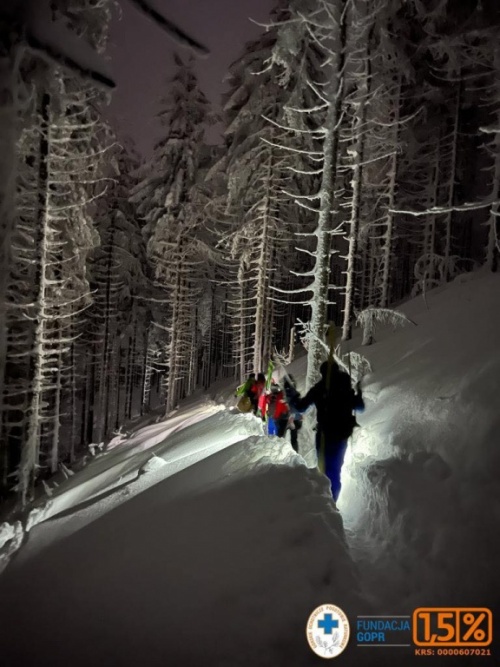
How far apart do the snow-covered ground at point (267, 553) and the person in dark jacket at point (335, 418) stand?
0.43 meters

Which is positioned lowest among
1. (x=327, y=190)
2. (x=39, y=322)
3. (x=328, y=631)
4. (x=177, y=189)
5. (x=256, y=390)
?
(x=328, y=631)

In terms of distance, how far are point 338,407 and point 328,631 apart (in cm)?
252

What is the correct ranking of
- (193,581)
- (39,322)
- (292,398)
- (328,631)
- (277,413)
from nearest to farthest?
(328,631) → (193,581) → (292,398) → (277,413) → (39,322)

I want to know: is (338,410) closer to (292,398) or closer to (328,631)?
(292,398)

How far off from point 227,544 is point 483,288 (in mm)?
10591

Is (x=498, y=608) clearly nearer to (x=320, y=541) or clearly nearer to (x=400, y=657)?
(x=400, y=657)

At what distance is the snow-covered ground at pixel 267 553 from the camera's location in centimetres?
308

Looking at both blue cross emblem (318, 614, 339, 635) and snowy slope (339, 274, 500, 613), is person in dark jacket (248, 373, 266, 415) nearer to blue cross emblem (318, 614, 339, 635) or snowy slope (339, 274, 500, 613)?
snowy slope (339, 274, 500, 613)

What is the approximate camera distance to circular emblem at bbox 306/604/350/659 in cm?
303

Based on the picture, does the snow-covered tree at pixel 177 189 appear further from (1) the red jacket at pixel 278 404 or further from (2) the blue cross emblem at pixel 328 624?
(2) the blue cross emblem at pixel 328 624

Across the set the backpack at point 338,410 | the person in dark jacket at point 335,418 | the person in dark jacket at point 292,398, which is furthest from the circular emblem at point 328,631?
the person in dark jacket at point 292,398

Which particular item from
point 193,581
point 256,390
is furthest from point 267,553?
point 256,390

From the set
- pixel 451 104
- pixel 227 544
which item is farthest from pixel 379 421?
pixel 451 104

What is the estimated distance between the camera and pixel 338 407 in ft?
16.7
